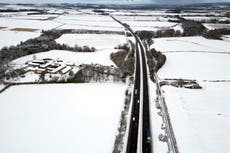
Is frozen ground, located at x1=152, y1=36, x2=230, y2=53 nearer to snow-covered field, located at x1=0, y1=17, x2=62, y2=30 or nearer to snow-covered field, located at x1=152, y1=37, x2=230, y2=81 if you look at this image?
snow-covered field, located at x1=152, y1=37, x2=230, y2=81

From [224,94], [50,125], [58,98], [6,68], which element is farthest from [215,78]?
[6,68]

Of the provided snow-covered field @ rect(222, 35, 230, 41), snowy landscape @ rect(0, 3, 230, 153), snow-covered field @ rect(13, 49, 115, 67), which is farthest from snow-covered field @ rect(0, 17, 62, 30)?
snow-covered field @ rect(222, 35, 230, 41)

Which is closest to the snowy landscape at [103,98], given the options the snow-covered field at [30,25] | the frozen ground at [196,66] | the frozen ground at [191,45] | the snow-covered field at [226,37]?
the frozen ground at [196,66]

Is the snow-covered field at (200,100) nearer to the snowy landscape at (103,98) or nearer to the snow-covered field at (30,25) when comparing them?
the snowy landscape at (103,98)

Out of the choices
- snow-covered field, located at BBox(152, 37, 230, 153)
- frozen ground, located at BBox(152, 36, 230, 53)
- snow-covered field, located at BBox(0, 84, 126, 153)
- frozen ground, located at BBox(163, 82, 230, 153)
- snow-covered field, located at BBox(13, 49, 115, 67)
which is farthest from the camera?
frozen ground, located at BBox(152, 36, 230, 53)

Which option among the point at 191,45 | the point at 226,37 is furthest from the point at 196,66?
the point at 226,37

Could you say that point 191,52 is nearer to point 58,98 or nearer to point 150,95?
point 150,95
